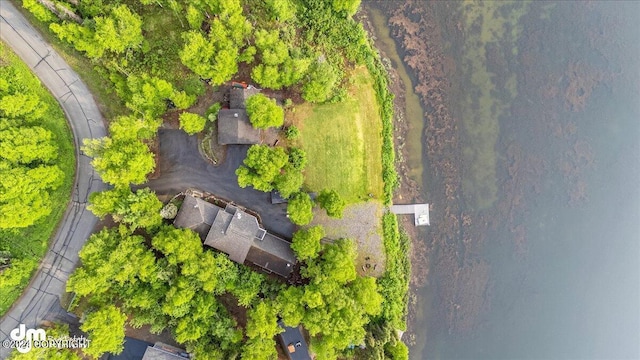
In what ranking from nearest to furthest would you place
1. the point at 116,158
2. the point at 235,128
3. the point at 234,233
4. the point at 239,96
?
the point at 116,158 → the point at 234,233 → the point at 235,128 → the point at 239,96

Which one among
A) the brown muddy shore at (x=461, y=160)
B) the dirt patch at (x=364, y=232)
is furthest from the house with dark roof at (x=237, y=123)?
the brown muddy shore at (x=461, y=160)

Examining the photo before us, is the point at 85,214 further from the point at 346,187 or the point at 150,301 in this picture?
the point at 346,187

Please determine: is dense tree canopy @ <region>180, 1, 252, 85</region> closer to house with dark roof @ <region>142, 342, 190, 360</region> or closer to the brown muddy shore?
the brown muddy shore

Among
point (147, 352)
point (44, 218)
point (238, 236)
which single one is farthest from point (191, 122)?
point (147, 352)

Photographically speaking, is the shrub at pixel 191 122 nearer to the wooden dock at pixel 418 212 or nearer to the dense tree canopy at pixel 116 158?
the dense tree canopy at pixel 116 158

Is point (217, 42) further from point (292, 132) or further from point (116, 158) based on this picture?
point (116, 158)

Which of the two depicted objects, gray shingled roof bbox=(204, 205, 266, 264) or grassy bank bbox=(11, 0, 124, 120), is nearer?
gray shingled roof bbox=(204, 205, 266, 264)

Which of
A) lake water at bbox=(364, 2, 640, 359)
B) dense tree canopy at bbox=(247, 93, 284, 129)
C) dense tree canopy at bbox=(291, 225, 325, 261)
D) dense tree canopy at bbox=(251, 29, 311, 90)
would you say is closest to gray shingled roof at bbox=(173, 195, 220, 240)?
dense tree canopy at bbox=(291, 225, 325, 261)
